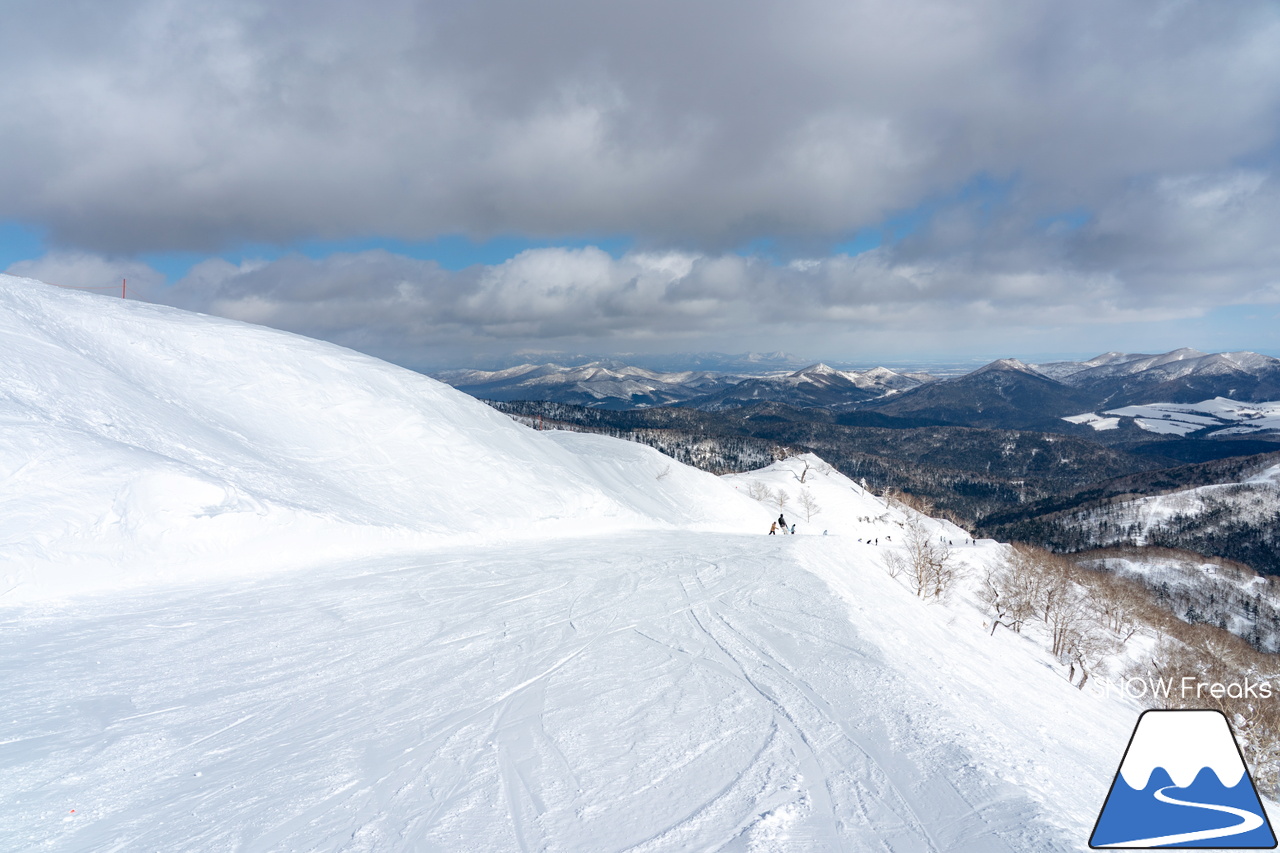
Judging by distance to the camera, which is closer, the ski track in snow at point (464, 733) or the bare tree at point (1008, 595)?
the ski track in snow at point (464, 733)

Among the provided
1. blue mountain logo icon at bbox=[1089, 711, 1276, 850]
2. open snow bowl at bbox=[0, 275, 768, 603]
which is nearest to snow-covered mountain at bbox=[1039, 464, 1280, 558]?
open snow bowl at bbox=[0, 275, 768, 603]

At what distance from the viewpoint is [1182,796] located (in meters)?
5.85

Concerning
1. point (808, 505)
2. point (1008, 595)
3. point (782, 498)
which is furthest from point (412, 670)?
point (808, 505)

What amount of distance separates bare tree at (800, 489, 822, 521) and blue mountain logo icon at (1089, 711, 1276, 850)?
76625 millimetres

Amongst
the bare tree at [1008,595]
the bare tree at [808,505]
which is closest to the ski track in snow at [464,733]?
the bare tree at [1008,595]

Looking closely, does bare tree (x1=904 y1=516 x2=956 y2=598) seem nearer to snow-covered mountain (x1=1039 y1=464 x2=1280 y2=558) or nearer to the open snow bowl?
the open snow bowl

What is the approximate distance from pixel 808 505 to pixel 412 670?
79126 millimetres

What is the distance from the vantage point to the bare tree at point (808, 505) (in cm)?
8138

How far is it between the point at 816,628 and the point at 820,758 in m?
5.74

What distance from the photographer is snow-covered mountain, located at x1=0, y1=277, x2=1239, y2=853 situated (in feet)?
20.6

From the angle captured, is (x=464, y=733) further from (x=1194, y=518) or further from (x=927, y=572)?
(x=1194, y=518)

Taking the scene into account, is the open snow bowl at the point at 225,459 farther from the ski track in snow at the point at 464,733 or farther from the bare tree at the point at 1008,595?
the bare tree at the point at 1008,595

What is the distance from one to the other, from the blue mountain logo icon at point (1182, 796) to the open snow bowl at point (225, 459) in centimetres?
1932

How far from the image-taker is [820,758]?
7.60 m
